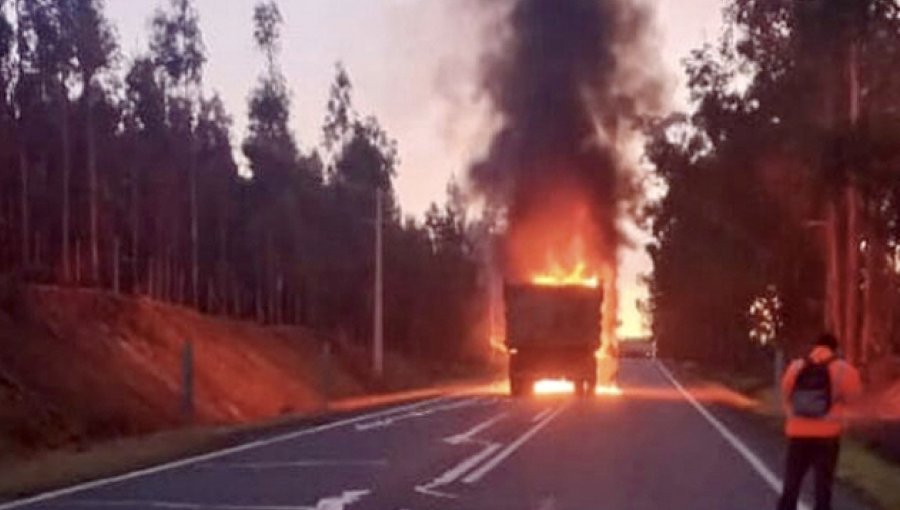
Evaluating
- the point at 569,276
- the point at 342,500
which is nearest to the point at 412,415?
the point at 569,276

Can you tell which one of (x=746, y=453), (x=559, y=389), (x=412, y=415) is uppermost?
(x=746, y=453)

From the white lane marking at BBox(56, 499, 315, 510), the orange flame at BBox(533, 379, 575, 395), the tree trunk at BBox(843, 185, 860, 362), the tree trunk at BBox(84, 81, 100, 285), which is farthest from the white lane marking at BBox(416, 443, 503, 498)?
the tree trunk at BBox(84, 81, 100, 285)

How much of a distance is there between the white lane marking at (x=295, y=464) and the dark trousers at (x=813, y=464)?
10138 millimetres

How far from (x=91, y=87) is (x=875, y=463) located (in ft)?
196

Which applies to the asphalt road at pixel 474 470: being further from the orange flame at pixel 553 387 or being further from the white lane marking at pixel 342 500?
the orange flame at pixel 553 387

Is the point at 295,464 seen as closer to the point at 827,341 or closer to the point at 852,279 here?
the point at 827,341

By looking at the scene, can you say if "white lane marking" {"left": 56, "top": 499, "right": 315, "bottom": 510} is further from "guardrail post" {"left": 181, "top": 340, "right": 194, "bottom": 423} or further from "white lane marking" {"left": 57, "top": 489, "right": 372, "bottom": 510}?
"guardrail post" {"left": 181, "top": 340, "right": 194, "bottom": 423}

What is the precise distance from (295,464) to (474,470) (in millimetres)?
2616

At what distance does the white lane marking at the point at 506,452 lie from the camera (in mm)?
28172

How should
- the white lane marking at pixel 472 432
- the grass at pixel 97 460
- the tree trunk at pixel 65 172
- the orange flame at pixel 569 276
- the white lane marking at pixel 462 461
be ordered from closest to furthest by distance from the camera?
the white lane marking at pixel 462 461
the grass at pixel 97 460
the white lane marking at pixel 472 432
the orange flame at pixel 569 276
the tree trunk at pixel 65 172

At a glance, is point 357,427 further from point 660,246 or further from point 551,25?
point 660,246

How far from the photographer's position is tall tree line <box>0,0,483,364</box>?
268 feet

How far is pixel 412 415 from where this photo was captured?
50.3m

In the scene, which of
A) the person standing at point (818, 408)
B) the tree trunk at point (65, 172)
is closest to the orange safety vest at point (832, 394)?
the person standing at point (818, 408)
